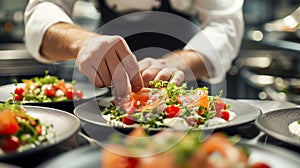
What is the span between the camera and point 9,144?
1.06 meters

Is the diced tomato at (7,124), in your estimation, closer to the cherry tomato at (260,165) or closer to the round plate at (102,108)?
the round plate at (102,108)

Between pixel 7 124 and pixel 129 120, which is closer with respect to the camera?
pixel 7 124

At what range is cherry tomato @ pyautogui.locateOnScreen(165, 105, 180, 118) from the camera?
1.47 m

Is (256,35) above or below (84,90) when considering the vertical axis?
below

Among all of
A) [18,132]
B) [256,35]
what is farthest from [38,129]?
[256,35]

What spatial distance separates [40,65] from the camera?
14.6 ft

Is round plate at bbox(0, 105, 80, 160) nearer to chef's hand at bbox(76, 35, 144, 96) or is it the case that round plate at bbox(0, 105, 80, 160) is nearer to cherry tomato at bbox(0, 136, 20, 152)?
cherry tomato at bbox(0, 136, 20, 152)

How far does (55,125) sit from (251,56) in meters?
4.13

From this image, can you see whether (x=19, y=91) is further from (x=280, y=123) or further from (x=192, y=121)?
(x=280, y=123)

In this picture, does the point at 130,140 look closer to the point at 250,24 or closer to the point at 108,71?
the point at 108,71

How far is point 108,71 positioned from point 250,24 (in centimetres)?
464

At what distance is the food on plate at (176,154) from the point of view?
0.82m

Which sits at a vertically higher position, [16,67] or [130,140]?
[130,140]

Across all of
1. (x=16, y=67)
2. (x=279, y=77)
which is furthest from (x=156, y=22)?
(x=16, y=67)
